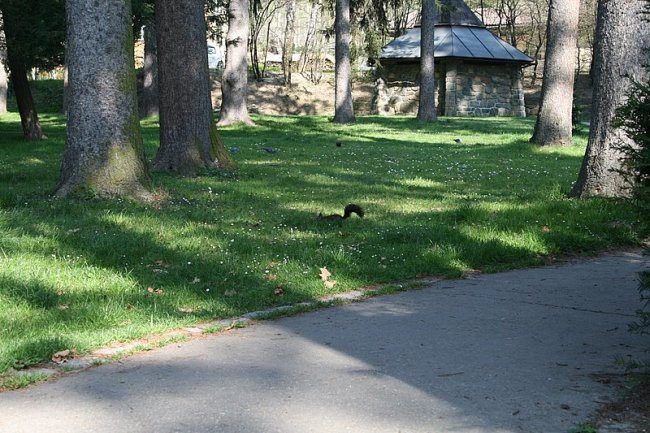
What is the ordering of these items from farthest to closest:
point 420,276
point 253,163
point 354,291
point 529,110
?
1. point 529,110
2. point 253,163
3. point 420,276
4. point 354,291

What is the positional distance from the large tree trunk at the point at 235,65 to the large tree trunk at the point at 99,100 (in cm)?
1656

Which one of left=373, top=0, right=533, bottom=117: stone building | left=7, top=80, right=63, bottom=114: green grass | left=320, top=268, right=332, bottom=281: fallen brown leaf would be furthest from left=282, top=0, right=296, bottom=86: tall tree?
left=320, top=268, right=332, bottom=281: fallen brown leaf

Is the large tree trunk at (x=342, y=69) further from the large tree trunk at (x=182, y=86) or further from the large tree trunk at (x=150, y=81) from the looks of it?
the large tree trunk at (x=182, y=86)

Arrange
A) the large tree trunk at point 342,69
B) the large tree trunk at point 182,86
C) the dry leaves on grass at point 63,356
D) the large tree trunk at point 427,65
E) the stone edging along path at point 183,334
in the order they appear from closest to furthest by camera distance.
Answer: the stone edging along path at point 183,334, the dry leaves on grass at point 63,356, the large tree trunk at point 182,86, the large tree trunk at point 342,69, the large tree trunk at point 427,65

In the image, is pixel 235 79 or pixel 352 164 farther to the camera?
pixel 235 79

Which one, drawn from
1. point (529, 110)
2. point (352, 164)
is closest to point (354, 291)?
point (352, 164)

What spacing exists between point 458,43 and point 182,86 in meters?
30.2

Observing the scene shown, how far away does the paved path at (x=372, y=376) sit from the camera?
371cm

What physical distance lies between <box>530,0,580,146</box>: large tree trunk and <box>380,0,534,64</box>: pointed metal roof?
823 inches

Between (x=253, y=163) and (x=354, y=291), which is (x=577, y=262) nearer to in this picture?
(x=354, y=291)

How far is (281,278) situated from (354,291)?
2.05 feet

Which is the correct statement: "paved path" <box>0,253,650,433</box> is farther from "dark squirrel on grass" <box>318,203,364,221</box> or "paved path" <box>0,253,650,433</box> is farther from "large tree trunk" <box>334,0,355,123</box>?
"large tree trunk" <box>334,0,355,123</box>

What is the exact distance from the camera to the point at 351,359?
4.66m

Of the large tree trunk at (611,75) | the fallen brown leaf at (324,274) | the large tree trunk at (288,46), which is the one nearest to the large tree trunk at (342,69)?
the large tree trunk at (288,46)
